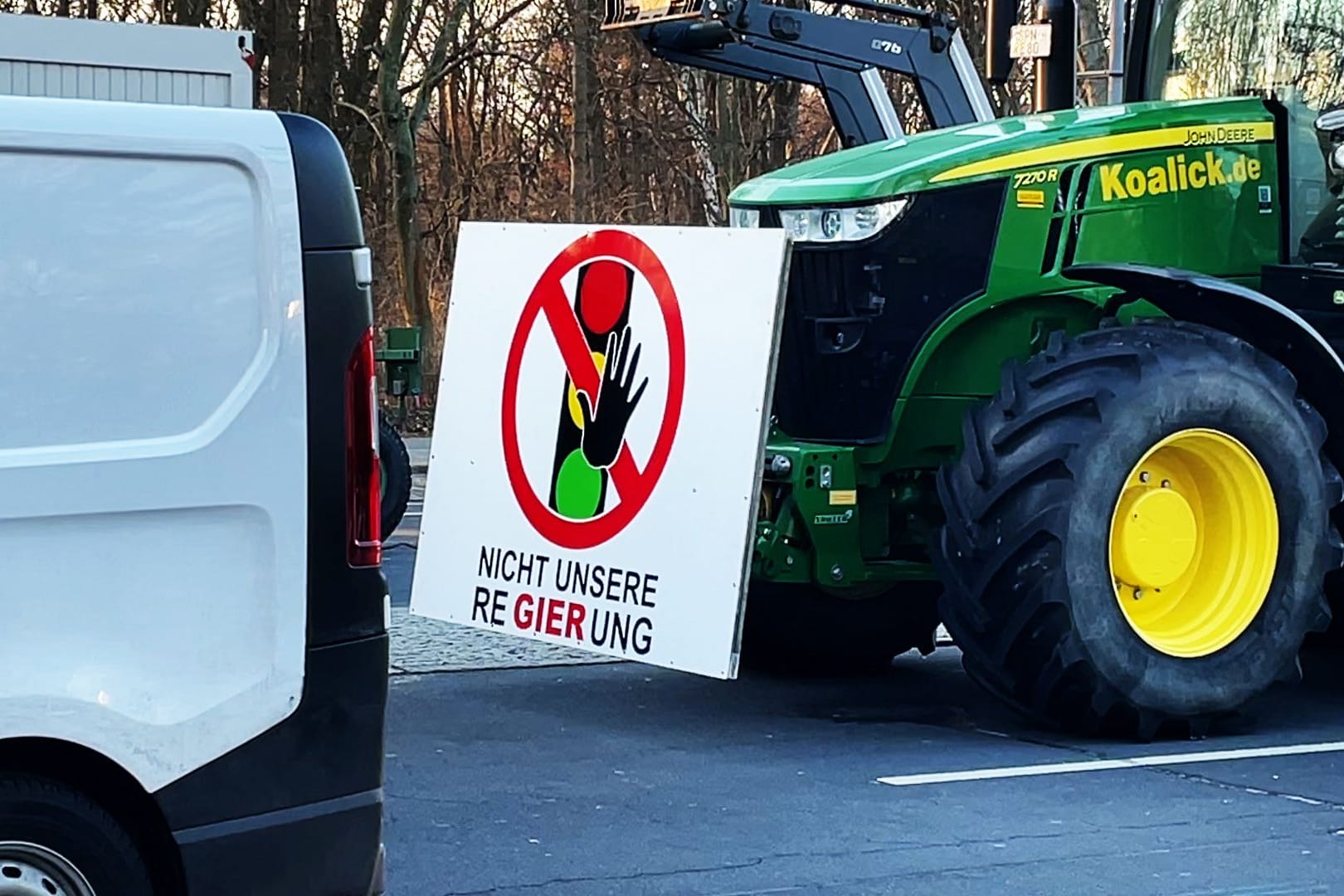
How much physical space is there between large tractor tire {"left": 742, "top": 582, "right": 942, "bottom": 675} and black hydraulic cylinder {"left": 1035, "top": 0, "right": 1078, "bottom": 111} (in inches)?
112

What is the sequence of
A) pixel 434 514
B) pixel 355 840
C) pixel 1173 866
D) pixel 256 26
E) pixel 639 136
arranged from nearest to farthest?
pixel 355 840
pixel 1173 866
pixel 434 514
pixel 256 26
pixel 639 136

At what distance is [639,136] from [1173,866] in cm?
2996

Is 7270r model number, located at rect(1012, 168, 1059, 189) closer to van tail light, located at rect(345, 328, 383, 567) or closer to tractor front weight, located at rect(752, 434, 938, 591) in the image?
tractor front weight, located at rect(752, 434, 938, 591)

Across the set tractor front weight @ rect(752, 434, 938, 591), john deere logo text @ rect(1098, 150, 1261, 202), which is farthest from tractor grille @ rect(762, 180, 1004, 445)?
john deere logo text @ rect(1098, 150, 1261, 202)

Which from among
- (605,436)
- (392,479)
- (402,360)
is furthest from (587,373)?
(402,360)

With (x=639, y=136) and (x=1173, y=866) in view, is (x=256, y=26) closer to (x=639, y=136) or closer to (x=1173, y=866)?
(x=639, y=136)

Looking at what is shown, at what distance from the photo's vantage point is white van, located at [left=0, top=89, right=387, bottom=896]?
4.11 meters

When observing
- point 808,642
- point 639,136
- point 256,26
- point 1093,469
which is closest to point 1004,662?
→ point 1093,469

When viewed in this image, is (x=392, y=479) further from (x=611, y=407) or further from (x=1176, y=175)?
(x=1176, y=175)

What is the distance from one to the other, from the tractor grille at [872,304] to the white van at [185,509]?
3.82 meters

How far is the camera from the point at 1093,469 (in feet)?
24.4

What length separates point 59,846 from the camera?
416 cm

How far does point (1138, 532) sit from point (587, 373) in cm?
192

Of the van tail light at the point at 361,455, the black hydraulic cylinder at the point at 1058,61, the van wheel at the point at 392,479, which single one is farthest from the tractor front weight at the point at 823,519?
the van wheel at the point at 392,479
